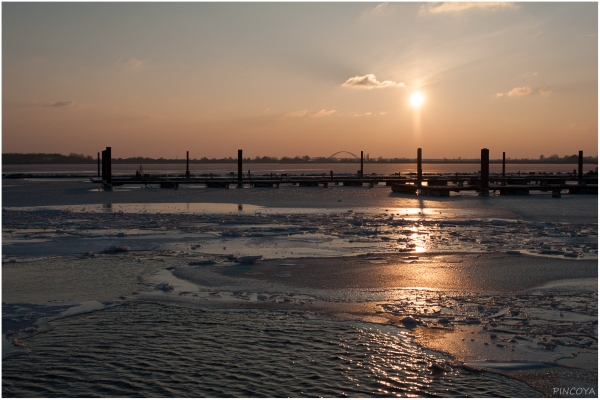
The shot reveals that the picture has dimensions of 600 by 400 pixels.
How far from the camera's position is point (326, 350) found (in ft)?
19.3

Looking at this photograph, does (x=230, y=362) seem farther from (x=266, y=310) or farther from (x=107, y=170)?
(x=107, y=170)

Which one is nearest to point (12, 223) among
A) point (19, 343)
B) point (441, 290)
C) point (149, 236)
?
point (149, 236)

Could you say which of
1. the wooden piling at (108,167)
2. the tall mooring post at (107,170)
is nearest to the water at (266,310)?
the tall mooring post at (107,170)

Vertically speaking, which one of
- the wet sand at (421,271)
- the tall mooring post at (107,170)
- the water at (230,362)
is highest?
the tall mooring post at (107,170)

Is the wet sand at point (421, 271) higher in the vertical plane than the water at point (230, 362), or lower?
higher

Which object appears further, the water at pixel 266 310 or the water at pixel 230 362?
the water at pixel 266 310

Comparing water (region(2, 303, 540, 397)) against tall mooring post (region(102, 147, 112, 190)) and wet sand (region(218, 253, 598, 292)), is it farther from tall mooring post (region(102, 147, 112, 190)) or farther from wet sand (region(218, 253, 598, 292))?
tall mooring post (region(102, 147, 112, 190))

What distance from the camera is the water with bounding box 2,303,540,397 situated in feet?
16.4

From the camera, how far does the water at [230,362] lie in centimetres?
501

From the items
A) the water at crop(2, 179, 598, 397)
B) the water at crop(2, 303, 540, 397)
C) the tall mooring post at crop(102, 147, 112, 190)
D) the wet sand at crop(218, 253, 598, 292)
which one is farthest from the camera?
the tall mooring post at crop(102, 147, 112, 190)

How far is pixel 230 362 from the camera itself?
18.3 ft

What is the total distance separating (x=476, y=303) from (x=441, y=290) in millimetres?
803

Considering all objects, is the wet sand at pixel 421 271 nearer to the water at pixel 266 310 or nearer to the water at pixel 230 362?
the water at pixel 266 310

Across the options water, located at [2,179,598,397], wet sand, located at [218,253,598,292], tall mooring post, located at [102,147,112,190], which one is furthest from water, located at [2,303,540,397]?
tall mooring post, located at [102,147,112,190]
